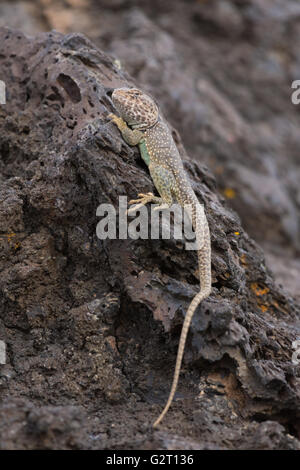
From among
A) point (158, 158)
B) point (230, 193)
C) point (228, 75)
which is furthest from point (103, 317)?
point (228, 75)

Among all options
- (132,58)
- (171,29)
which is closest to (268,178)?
(132,58)

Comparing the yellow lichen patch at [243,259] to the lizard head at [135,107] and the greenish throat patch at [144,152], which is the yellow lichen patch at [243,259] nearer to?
the greenish throat patch at [144,152]

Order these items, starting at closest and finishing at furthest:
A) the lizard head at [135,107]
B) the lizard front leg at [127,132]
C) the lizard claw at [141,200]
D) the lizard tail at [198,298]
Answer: the lizard tail at [198,298] → the lizard claw at [141,200] → the lizard front leg at [127,132] → the lizard head at [135,107]

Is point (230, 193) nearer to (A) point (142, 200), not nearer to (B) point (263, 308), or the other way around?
(B) point (263, 308)

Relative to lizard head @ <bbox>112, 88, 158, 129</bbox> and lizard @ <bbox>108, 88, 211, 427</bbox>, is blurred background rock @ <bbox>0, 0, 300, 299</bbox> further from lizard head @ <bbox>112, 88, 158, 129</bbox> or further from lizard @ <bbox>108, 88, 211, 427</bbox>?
lizard @ <bbox>108, 88, 211, 427</bbox>

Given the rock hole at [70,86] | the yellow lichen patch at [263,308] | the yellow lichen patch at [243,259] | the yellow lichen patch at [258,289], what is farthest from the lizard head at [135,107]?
the yellow lichen patch at [263,308]

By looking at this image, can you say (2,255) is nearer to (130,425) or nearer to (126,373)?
(126,373)
